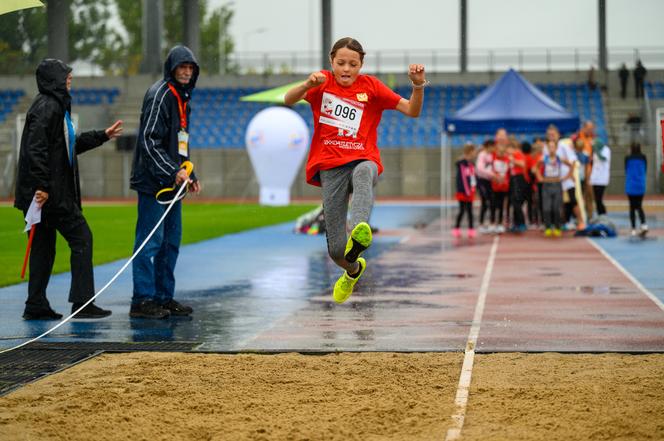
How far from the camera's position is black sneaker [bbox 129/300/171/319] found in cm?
1088

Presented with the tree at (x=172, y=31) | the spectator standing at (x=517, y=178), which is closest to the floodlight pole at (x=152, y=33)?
the tree at (x=172, y=31)

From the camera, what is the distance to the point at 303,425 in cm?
629

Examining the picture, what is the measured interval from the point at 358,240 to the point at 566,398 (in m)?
2.02

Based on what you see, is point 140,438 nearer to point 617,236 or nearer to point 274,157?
point 617,236

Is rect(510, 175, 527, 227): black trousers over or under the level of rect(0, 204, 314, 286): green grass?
over

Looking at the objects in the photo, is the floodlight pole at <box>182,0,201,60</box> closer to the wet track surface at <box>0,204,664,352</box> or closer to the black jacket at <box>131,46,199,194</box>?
the wet track surface at <box>0,204,664,352</box>

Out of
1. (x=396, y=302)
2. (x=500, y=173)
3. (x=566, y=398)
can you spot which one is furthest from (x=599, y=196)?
(x=566, y=398)

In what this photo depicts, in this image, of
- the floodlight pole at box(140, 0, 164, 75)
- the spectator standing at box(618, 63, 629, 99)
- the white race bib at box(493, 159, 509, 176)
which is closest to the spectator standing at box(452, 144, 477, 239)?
the white race bib at box(493, 159, 509, 176)

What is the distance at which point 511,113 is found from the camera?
27.5 metres

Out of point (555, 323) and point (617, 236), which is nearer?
point (555, 323)

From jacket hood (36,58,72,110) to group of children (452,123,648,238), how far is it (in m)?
13.8

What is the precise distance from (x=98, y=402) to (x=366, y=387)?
166cm

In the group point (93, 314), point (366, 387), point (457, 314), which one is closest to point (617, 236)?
point (457, 314)

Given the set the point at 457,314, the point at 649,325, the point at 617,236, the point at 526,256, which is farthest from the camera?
the point at 617,236
